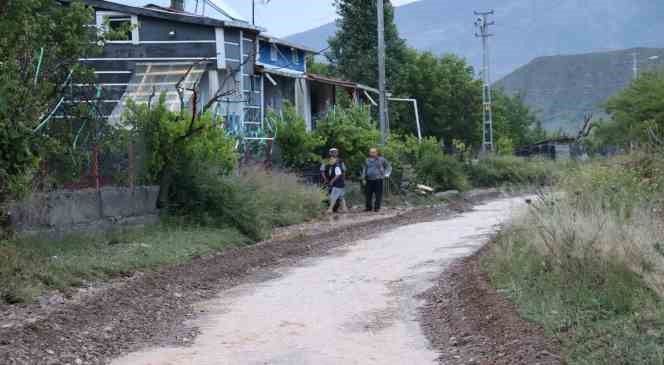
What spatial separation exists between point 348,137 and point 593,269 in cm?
2189

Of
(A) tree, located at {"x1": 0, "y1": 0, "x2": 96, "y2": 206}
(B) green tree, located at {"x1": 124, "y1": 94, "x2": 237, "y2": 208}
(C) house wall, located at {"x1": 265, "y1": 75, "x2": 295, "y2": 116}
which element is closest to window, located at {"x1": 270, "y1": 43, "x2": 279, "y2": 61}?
(C) house wall, located at {"x1": 265, "y1": 75, "x2": 295, "y2": 116}

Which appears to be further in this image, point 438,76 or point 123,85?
point 438,76

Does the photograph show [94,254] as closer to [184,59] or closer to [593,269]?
[593,269]

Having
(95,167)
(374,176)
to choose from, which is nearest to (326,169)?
(374,176)

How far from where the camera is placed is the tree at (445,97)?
2601 inches

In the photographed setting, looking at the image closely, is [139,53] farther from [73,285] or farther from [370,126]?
[73,285]

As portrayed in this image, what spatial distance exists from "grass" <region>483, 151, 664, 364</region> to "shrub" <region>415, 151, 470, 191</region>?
71.9 feet

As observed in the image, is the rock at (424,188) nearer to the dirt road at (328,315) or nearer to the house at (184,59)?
the house at (184,59)

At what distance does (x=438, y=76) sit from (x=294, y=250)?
48.8 meters

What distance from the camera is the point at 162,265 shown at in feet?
51.6

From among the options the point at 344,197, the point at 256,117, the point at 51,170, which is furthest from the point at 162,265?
the point at 256,117

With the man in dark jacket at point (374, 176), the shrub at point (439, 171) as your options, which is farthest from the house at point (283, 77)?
the man in dark jacket at point (374, 176)

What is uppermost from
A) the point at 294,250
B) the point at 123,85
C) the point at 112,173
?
the point at 123,85

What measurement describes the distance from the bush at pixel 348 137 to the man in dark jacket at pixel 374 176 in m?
3.34
